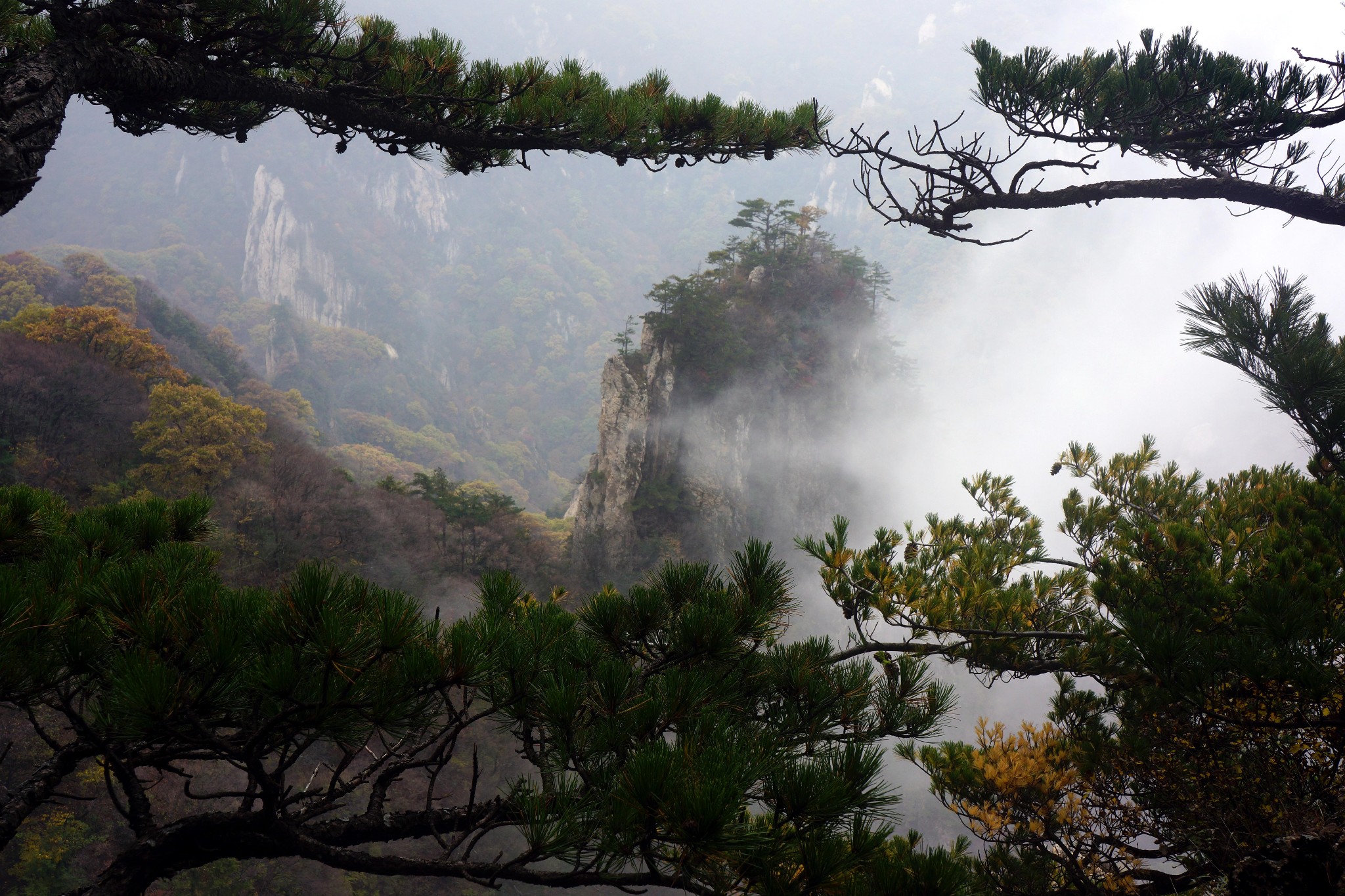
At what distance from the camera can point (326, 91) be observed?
247cm


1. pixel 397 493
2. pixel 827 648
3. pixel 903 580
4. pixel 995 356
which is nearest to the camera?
pixel 827 648

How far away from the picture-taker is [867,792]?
4.01ft

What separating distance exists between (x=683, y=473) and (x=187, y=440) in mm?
11734

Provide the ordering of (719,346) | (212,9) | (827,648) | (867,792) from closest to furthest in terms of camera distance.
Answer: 1. (867,792)
2. (827,648)
3. (212,9)
4. (719,346)

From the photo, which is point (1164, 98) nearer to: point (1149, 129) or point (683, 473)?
point (1149, 129)

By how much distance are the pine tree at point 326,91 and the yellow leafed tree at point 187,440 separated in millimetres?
11489

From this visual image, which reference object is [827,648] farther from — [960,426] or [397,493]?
[960,426]

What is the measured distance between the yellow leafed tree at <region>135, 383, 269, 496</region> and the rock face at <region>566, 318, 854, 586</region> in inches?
332

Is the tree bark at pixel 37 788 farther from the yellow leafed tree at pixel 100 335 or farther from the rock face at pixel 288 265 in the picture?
the rock face at pixel 288 265

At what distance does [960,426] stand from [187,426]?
86.4 ft

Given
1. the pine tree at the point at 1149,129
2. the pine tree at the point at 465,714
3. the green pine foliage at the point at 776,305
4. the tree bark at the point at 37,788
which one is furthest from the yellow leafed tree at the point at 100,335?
the pine tree at the point at 1149,129

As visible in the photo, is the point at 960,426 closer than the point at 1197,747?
No

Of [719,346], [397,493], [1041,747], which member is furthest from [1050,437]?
[1041,747]

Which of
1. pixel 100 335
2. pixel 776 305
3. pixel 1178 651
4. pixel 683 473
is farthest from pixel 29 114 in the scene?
pixel 776 305
